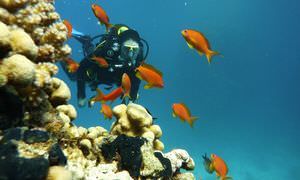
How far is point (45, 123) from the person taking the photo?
3.40 m

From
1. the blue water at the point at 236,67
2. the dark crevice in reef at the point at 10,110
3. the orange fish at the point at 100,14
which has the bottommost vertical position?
the dark crevice in reef at the point at 10,110

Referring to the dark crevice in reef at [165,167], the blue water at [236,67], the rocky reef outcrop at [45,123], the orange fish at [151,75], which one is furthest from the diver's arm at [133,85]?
the blue water at [236,67]

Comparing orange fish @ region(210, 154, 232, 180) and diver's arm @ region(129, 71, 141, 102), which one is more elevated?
diver's arm @ region(129, 71, 141, 102)

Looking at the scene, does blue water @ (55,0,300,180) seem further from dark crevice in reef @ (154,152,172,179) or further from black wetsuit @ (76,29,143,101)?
dark crevice in reef @ (154,152,172,179)

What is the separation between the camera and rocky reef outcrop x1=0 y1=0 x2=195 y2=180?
2490 millimetres

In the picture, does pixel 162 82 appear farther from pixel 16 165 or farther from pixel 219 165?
pixel 16 165

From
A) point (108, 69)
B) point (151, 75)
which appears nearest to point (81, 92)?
point (108, 69)

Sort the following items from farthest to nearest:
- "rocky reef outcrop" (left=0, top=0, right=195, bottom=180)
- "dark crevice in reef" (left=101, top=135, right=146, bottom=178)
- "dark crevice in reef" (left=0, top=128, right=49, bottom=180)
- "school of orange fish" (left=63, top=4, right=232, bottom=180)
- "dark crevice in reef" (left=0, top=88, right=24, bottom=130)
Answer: "school of orange fish" (left=63, top=4, right=232, bottom=180) < "dark crevice in reef" (left=101, top=135, right=146, bottom=178) < "dark crevice in reef" (left=0, top=88, right=24, bottom=130) < "rocky reef outcrop" (left=0, top=0, right=195, bottom=180) < "dark crevice in reef" (left=0, top=128, right=49, bottom=180)

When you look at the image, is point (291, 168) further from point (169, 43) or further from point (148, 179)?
point (169, 43)

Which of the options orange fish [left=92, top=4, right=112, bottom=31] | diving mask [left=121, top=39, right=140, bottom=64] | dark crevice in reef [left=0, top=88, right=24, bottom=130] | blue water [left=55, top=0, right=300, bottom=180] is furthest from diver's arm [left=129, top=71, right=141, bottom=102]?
blue water [left=55, top=0, right=300, bottom=180]

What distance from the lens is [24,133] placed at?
2664 millimetres

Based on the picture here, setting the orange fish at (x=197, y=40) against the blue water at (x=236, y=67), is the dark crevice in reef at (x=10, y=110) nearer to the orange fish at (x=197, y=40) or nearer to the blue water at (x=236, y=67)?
the orange fish at (x=197, y=40)

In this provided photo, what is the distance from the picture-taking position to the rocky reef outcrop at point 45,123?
2.49 metres

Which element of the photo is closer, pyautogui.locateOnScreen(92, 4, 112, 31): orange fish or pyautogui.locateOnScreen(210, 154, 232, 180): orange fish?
pyautogui.locateOnScreen(210, 154, 232, 180): orange fish
